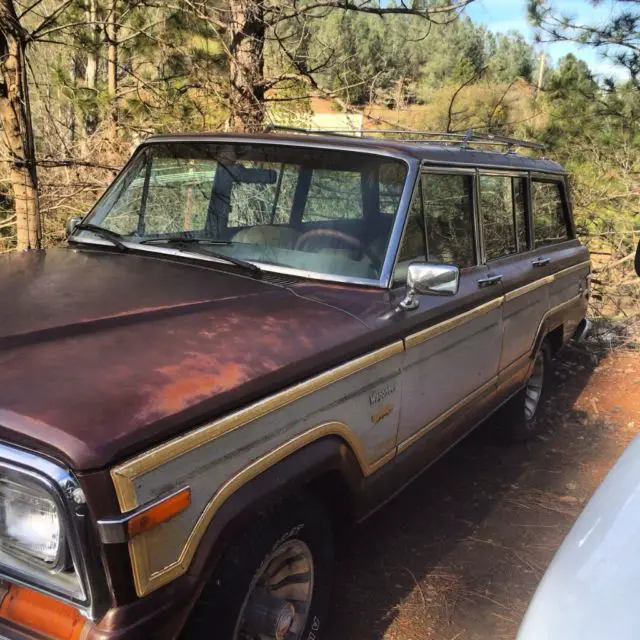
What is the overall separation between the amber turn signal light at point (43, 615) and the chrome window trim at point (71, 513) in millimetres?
64

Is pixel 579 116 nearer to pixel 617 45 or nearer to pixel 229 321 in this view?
pixel 617 45

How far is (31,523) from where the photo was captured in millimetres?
1671

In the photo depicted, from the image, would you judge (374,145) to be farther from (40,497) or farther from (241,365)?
(40,497)

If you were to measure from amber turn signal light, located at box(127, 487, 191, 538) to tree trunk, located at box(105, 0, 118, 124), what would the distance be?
5.91 m

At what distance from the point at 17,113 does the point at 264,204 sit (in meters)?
3.10

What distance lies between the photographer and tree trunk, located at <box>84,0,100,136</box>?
6.99 metres

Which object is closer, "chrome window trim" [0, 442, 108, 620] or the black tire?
"chrome window trim" [0, 442, 108, 620]

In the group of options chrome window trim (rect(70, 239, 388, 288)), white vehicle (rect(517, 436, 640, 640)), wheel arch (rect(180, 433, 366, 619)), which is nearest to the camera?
white vehicle (rect(517, 436, 640, 640))

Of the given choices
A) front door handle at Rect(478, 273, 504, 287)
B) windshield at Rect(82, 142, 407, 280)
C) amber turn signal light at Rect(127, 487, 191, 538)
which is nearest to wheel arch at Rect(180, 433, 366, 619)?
amber turn signal light at Rect(127, 487, 191, 538)

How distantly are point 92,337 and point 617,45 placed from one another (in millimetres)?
8950

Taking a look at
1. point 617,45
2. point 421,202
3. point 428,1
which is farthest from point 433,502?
point 617,45

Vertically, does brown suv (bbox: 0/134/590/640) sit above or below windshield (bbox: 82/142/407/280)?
below

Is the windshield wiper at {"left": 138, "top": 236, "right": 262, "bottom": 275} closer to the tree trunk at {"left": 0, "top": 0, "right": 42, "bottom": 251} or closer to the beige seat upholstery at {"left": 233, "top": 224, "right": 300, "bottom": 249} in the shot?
the beige seat upholstery at {"left": 233, "top": 224, "right": 300, "bottom": 249}

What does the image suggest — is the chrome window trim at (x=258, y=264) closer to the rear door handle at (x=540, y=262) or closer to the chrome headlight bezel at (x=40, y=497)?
the chrome headlight bezel at (x=40, y=497)
